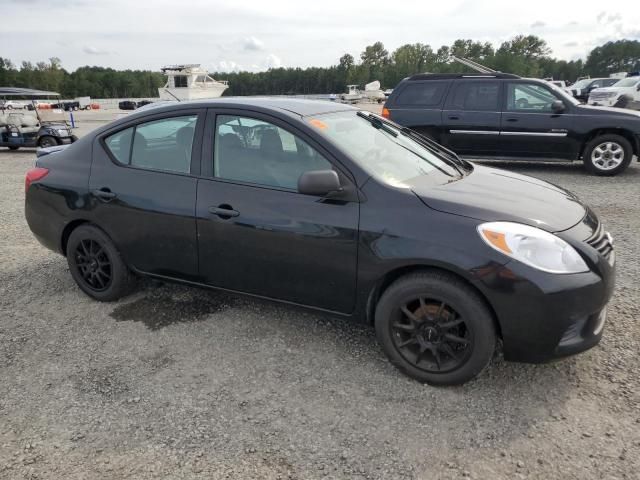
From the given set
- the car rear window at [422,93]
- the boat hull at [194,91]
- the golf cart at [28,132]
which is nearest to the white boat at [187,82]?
the boat hull at [194,91]

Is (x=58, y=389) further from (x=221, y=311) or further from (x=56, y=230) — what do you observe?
(x=56, y=230)

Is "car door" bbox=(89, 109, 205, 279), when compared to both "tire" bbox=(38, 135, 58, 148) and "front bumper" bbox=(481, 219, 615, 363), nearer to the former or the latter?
"front bumper" bbox=(481, 219, 615, 363)

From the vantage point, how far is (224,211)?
3.16 meters

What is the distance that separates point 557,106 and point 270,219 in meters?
7.44

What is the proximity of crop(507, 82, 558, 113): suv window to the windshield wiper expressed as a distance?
241 inches

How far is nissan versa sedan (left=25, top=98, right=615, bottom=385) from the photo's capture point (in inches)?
100.0

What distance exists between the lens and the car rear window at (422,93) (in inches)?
365

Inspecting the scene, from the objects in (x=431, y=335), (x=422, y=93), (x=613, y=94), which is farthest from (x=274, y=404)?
(x=613, y=94)

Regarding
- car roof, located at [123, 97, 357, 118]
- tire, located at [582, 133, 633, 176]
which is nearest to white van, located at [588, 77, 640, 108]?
tire, located at [582, 133, 633, 176]

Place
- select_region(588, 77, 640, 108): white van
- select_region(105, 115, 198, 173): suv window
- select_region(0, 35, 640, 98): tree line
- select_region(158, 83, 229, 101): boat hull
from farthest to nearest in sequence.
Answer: select_region(0, 35, 640, 98): tree line → select_region(158, 83, 229, 101): boat hull → select_region(588, 77, 640, 108): white van → select_region(105, 115, 198, 173): suv window

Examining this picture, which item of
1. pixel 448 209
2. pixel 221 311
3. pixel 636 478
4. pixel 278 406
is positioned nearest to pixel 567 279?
pixel 448 209

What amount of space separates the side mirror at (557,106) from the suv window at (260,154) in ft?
23.5

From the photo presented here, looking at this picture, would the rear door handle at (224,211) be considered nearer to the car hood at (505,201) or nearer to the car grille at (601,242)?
the car hood at (505,201)

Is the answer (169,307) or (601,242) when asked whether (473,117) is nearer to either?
(601,242)
